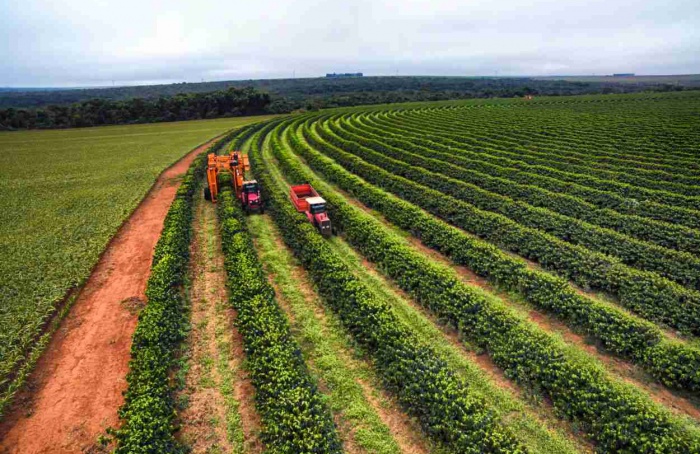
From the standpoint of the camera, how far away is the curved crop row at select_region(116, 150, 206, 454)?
7.58 meters

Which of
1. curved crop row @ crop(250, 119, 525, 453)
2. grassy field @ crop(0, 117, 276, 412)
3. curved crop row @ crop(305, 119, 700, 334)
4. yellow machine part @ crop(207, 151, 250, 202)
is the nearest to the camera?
curved crop row @ crop(250, 119, 525, 453)

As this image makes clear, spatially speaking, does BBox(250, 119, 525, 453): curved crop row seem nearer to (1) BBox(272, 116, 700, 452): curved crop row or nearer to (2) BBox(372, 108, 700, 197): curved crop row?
(1) BBox(272, 116, 700, 452): curved crop row

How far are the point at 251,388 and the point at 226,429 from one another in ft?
3.91

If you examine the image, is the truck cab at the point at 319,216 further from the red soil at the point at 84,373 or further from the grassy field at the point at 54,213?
the grassy field at the point at 54,213

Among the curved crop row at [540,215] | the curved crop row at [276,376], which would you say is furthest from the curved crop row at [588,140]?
the curved crop row at [276,376]

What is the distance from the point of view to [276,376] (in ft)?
28.8

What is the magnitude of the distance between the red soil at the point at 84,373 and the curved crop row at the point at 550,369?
9.27 meters

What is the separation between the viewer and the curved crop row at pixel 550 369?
24.3 ft

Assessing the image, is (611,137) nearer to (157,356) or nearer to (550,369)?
(550,369)

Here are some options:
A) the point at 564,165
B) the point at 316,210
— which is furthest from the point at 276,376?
the point at 564,165

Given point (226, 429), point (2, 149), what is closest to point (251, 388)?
point (226, 429)

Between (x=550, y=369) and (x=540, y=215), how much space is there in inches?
426

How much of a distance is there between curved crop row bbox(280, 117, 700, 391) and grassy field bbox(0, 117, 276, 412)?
14.6 metres

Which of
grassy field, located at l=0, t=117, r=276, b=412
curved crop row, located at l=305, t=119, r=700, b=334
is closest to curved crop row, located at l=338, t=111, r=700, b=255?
curved crop row, located at l=305, t=119, r=700, b=334
